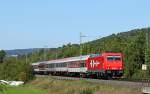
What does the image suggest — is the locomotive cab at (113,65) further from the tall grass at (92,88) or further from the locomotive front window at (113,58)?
the tall grass at (92,88)

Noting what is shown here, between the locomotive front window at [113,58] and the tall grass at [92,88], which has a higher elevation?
the locomotive front window at [113,58]

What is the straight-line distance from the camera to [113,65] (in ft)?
195

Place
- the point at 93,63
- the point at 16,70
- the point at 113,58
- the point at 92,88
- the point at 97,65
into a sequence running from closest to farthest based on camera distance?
the point at 92,88
the point at 113,58
the point at 97,65
the point at 93,63
the point at 16,70

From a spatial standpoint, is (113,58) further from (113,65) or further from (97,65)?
(97,65)

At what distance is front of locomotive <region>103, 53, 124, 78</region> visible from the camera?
5894 centimetres

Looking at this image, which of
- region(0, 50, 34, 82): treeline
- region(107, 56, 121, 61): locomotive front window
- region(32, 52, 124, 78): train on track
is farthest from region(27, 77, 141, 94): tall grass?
region(0, 50, 34, 82): treeline

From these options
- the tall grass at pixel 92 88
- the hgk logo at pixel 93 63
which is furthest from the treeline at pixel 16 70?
the hgk logo at pixel 93 63

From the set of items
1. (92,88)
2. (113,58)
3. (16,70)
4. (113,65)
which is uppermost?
(113,58)

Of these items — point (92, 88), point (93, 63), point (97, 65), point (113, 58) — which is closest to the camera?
point (92, 88)

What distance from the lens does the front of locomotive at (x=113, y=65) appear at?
58938mm

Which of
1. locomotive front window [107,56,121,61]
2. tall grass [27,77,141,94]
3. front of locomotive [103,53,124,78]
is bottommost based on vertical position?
tall grass [27,77,141,94]

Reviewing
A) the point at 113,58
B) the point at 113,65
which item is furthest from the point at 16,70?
the point at 113,65

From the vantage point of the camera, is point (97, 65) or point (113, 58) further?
point (97, 65)

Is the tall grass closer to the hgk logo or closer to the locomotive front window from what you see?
the hgk logo
